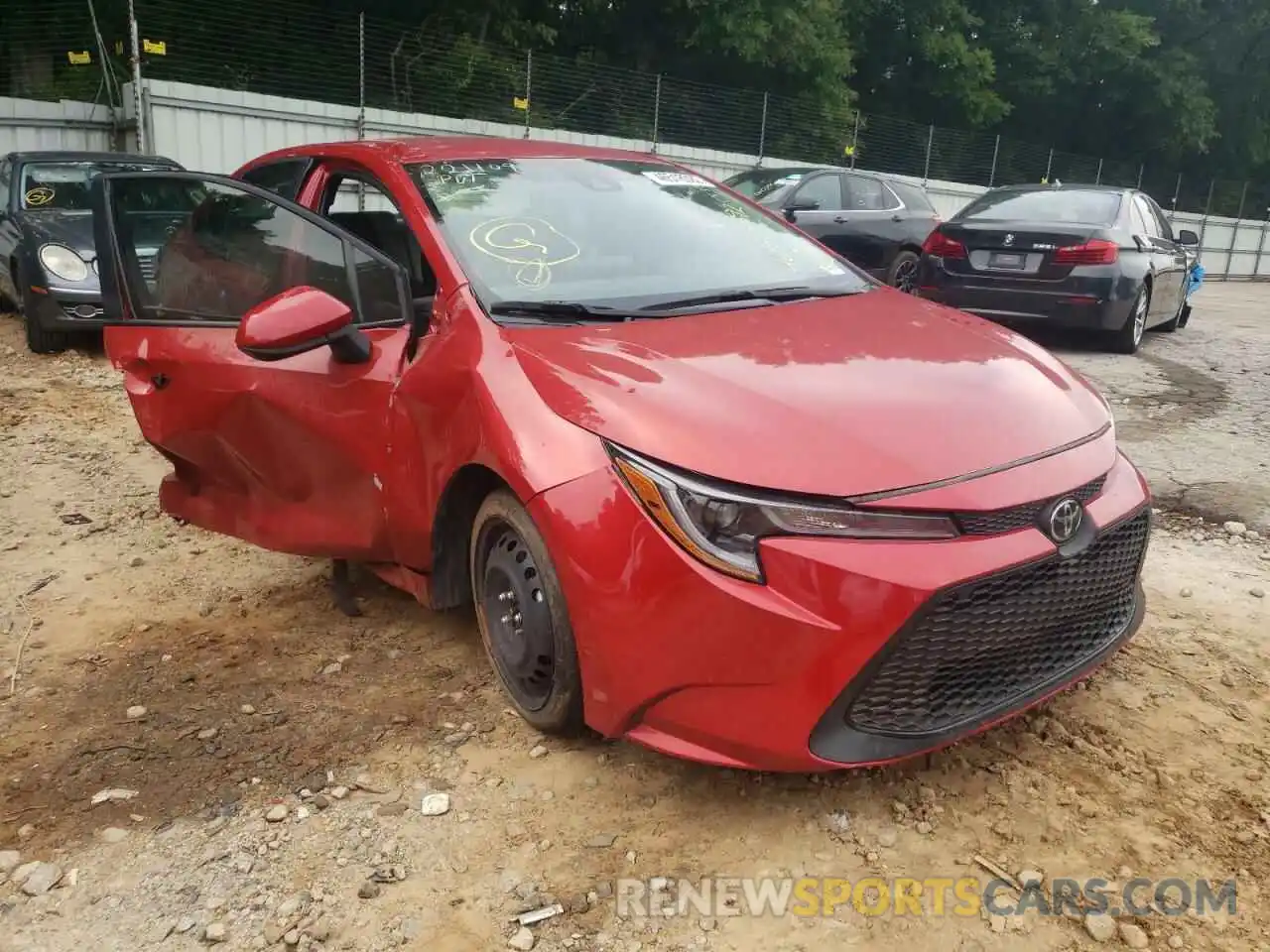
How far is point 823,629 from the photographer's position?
2084mm

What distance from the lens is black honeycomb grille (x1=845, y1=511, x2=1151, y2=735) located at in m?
2.16

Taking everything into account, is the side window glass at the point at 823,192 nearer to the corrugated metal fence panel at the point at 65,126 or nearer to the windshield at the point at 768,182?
the windshield at the point at 768,182

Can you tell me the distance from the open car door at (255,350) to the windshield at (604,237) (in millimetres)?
304

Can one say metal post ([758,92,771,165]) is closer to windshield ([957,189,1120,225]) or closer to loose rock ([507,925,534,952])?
windshield ([957,189,1120,225])

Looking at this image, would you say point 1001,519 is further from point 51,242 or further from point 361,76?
point 361,76

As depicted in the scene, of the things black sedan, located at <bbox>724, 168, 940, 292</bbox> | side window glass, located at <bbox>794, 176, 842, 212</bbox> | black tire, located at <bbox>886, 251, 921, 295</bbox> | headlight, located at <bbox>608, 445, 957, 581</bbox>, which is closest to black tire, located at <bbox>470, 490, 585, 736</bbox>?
headlight, located at <bbox>608, 445, 957, 581</bbox>

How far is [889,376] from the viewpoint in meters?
2.55

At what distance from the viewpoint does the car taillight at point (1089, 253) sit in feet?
25.8

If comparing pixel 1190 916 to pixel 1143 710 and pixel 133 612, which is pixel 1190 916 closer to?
pixel 1143 710

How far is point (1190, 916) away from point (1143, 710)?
2.75 feet

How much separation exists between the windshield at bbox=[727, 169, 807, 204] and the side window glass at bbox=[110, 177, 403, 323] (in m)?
7.21

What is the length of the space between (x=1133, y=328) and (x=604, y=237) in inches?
260

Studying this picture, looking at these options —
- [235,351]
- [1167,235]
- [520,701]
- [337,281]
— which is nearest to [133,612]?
[235,351]

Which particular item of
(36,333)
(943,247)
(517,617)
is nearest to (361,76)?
(36,333)
